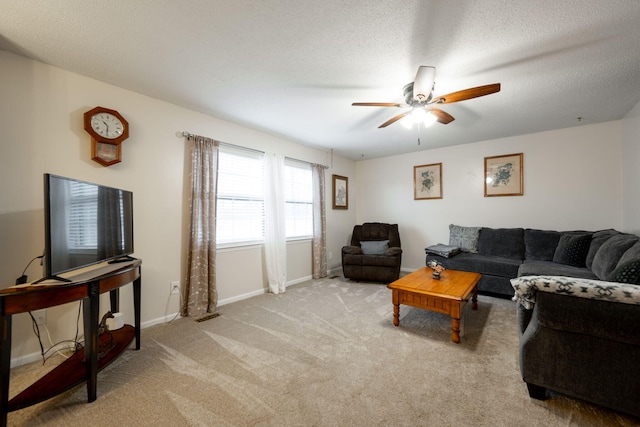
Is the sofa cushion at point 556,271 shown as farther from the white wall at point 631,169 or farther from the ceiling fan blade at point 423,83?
the ceiling fan blade at point 423,83

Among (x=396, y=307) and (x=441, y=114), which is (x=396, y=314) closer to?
(x=396, y=307)

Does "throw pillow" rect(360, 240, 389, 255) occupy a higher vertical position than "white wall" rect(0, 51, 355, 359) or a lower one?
lower

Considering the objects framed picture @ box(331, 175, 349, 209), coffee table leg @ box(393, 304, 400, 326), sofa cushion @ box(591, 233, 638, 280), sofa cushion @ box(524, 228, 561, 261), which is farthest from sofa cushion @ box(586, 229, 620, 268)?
framed picture @ box(331, 175, 349, 209)

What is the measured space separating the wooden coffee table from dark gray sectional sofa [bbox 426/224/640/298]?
0.72 meters

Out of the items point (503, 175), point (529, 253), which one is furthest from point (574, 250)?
point (503, 175)

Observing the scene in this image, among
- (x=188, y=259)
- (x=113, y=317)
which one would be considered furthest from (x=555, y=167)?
(x=113, y=317)

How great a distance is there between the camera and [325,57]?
196 cm

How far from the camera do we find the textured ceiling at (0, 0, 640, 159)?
151 cm

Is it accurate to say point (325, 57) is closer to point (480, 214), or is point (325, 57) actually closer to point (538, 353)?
point (538, 353)

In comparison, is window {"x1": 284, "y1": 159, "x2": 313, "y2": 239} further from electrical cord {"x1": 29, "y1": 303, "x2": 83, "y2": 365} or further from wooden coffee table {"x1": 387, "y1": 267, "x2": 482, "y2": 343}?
electrical cord {"x1": 29, "y1": 303, "x2": 83, "y2": 365}

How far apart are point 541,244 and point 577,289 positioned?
2726mm

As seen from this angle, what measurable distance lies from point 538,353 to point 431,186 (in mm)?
3599

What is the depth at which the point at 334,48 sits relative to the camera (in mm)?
1847

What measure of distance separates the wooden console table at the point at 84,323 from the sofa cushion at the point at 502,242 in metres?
4.54
